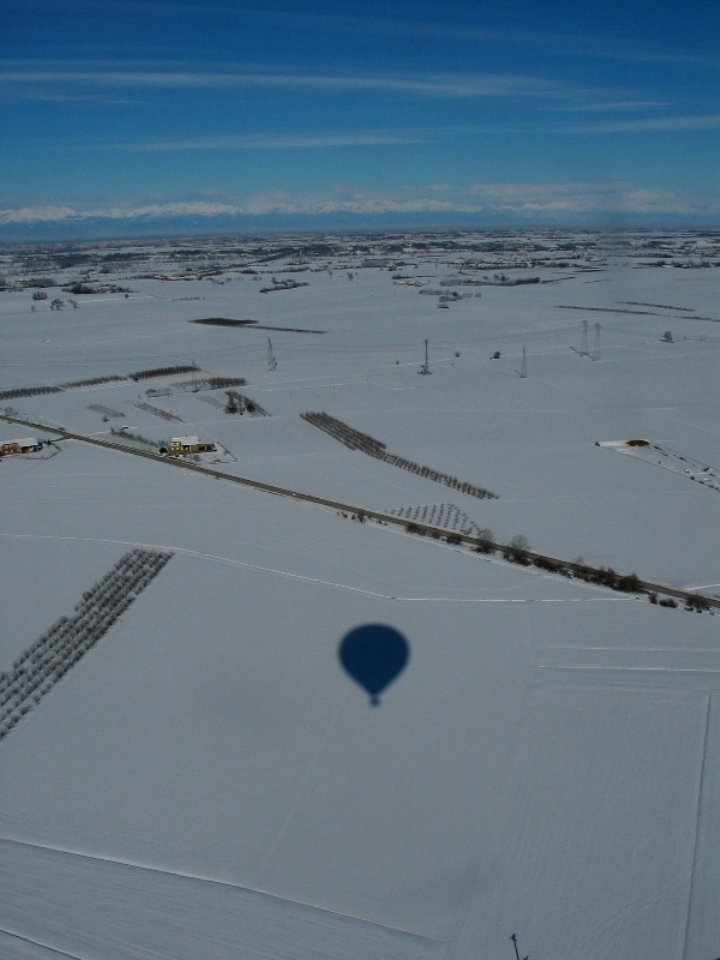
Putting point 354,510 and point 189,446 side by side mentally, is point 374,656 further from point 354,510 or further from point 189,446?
point 189,446

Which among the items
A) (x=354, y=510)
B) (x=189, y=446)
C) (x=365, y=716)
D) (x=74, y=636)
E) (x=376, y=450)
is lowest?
(x=365, y=716)

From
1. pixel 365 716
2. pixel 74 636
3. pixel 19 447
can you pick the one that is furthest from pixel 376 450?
pixel 365 716

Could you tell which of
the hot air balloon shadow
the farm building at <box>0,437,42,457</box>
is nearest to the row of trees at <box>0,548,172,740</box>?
the hot air balloon shadow

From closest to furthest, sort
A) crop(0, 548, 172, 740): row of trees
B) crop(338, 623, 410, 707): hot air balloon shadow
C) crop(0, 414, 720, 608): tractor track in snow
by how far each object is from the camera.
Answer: crop(0, 548, 172, 740): row of trees, crop(338, 623, 410, 707): hot air balloon shadow, crop(0, 414, 720, 608): tractor track in snow

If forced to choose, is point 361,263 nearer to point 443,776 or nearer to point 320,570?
point 320,570

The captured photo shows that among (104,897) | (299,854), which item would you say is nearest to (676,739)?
(299,854)

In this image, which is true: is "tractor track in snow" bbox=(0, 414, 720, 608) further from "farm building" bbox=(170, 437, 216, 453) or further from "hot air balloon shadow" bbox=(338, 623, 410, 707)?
"hot air balloon shadow" bbox=(338, 623, 410, 707)

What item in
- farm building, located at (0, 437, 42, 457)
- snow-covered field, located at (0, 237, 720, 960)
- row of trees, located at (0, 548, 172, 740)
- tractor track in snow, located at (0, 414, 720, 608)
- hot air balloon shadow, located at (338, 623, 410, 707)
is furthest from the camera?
farm building, located at (0, 437, 42, 457)
